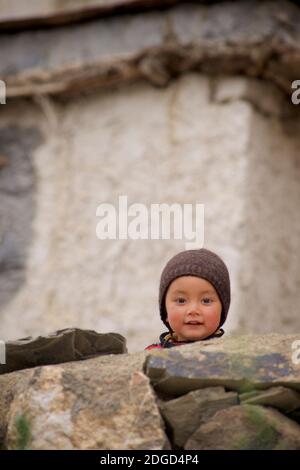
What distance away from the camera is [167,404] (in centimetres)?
223

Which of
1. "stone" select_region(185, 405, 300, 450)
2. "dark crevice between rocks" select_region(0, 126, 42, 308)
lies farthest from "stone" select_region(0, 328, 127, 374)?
"dark crevice between rocks" select_region(0, 126, 42, 308)

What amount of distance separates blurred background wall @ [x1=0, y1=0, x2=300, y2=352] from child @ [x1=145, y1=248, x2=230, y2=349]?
2405mm

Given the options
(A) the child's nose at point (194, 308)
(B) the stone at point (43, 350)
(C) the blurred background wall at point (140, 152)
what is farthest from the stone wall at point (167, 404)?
(C) the blurred background wall at point (140, 152)

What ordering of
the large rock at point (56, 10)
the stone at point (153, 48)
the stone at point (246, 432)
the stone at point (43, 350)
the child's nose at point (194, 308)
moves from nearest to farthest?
the stone at point (246, 432), the stone at point (43, 350), the child's nose at point (194, 308), the stone at point (153, 48), the large rock at point (56, 10)

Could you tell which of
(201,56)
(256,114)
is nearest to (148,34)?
(201,56)

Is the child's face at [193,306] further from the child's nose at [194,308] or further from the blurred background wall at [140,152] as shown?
the blurred background wall at [140,152]

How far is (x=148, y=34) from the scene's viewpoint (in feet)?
18.5

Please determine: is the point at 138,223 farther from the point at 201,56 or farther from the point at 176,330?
the point at 176,330

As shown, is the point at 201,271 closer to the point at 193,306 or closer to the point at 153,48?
the point at 193,306

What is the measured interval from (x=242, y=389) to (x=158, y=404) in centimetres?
19

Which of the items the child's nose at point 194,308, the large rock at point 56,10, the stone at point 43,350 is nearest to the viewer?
the stone at point 43,350

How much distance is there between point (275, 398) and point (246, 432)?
0.38 ft

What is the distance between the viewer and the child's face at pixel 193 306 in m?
2.82
